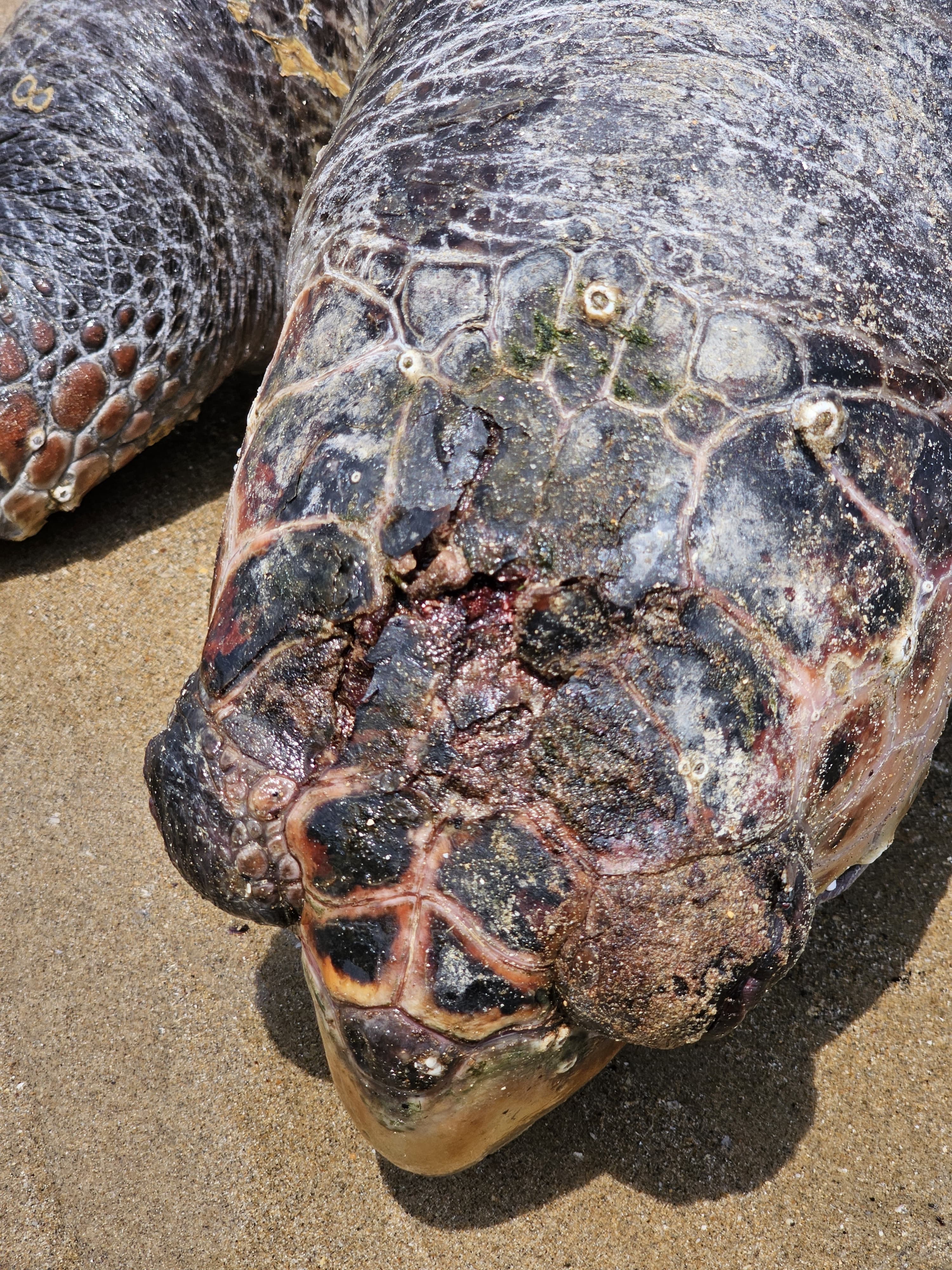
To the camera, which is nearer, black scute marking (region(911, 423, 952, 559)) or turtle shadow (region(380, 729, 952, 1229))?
black scute marking (region(911, 423, 952, 559))

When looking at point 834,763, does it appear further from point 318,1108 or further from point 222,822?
point 318,1108

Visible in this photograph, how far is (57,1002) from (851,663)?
1.23 metres

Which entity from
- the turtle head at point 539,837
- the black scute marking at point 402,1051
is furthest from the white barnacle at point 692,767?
Result: the black scute marking at point 402,1051

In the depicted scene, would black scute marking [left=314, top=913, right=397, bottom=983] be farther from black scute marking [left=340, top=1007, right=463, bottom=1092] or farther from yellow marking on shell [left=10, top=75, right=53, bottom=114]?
yellow marking on shell [left=10, top=75, right=53, bottom=114]

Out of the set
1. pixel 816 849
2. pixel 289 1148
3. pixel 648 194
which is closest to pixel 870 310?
pixel 648 194

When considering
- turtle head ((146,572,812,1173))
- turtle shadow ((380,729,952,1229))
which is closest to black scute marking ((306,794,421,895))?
turtle head ((146,572,812,1173))

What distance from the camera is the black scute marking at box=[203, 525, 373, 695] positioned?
1.26m

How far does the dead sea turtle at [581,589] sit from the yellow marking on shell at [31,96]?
44.4 inches

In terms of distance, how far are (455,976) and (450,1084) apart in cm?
14

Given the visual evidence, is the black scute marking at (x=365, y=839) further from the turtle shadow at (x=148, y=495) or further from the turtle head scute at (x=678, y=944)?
the turtle shadow at (x=148, y=495)

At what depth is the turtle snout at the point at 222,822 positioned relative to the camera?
1.29m

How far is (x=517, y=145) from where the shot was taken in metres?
1.44

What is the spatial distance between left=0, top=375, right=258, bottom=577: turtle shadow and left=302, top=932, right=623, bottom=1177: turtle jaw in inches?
48.9

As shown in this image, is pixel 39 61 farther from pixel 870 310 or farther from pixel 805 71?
pixel 870 310
